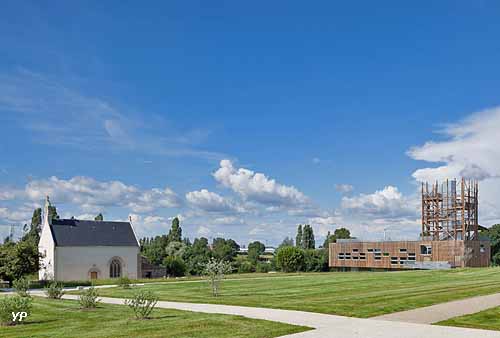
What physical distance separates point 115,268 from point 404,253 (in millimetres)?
48813

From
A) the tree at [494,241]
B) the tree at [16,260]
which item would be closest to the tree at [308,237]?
the tree at [494,241]

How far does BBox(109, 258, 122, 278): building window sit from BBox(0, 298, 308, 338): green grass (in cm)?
5147

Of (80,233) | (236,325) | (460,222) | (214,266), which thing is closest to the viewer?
(236,325)

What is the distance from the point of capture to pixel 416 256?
87500mm

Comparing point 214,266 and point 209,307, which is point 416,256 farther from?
point 209,307

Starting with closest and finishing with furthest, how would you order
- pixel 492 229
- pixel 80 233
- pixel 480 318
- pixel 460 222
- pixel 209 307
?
pixel 480 318
pixel 209 307
pixel 80 233
pixel 460 222
pixel 492 229

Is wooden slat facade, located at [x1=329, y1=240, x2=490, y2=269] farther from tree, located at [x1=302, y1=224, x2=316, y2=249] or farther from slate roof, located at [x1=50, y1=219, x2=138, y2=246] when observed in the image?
slate roof, located at [x1=50, y1=219, x2=138, y2=246]

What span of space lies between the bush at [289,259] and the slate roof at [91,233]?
24.2 meters

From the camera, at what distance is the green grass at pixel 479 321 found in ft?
52.5

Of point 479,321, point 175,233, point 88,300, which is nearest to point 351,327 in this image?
point 479,321

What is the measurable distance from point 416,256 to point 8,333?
80856 millimetres

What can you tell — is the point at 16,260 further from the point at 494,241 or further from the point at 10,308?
the point at 494,241

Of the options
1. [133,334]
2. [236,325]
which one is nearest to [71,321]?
[133,334]

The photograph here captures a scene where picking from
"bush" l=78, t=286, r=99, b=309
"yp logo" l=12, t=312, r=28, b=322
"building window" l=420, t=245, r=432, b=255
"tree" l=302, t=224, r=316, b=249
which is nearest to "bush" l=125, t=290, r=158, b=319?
"yp logo" l=12, t=312, r=28, b=322
